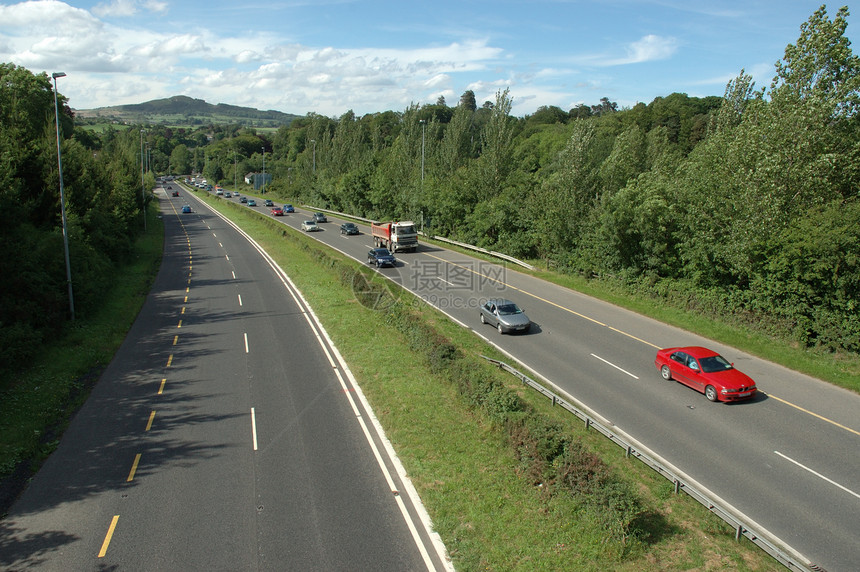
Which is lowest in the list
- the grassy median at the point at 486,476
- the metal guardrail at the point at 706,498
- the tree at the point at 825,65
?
the grassy median at the point at 486,476

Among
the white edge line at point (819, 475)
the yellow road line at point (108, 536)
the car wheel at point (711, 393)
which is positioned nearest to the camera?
the yellow road line at point (108, 536)

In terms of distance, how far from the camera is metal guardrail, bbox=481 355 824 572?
9258 millimetres

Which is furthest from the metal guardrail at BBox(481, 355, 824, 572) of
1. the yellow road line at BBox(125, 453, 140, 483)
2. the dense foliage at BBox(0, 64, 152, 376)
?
the dense foliage at BBox(0, 64, 152, 376)

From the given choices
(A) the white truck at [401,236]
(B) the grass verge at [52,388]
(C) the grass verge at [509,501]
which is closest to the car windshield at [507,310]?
(C) the grass verge at [509,501]

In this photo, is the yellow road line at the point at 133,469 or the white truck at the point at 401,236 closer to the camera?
the yellow road line at the point at 133,469

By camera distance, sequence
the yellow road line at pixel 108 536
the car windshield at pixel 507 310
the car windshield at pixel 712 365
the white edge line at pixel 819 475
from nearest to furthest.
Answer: the yellow road line at pixel 108 536, the white edge line at pixel 819 475, the car windshield at pixel 712 365, the car windshield at pixel 507 310

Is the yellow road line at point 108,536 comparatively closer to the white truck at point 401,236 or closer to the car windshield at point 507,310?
the car windshield at point 507,310

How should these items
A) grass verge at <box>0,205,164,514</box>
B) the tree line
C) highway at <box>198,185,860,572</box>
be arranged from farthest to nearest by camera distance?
the tree line
grass verge at <box>0,205,164,514</box>
highway at <box>198,185,860,572</box>

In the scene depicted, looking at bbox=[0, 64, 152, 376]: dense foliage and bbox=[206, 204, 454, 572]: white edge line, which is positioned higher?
bbox=[0, 64, 152, 376]: dense foliage

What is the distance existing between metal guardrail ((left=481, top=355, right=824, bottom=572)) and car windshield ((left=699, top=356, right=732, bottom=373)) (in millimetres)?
5243

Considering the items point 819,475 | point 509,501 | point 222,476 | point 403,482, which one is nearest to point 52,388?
point 222,476

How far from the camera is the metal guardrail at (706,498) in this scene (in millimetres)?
9258

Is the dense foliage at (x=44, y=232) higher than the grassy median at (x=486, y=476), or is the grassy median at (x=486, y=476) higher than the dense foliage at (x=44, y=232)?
the dense foliage at (x=44, y=232)

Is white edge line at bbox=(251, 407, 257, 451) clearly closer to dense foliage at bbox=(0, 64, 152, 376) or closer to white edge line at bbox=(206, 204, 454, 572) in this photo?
white edge line at bbox=(206, 204, 454, 572)
